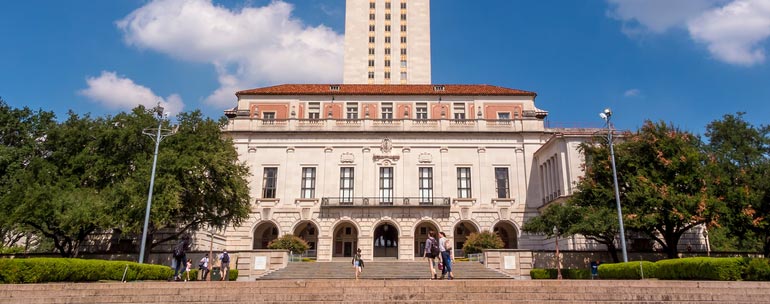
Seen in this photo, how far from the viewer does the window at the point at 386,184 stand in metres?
43.3

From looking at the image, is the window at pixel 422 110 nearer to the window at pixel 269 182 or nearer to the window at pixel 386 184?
the window at pixel 386 184

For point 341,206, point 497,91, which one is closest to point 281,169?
point 341,206

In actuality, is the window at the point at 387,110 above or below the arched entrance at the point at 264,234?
above

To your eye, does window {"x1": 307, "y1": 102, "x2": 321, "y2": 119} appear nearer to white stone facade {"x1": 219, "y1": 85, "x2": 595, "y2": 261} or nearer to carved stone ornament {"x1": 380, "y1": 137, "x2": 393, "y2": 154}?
white stone facade {"x1": 219, "y1": 85, "x2": 595, "y2": 261}

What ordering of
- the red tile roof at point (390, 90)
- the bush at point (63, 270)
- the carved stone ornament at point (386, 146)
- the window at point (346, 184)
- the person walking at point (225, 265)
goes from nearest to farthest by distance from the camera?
the bush at point (63, 270), the person walking at point (225, 265), the window at point (346, 184), the carved stone ornament at point (386, 146), the red tile roof at point (390, 90)

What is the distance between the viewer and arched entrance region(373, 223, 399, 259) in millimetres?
44000

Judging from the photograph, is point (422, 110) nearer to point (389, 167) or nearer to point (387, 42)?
point (389, 167)

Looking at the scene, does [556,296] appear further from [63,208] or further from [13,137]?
[13,137]

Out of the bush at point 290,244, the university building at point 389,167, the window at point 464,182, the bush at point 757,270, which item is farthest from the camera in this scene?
the window at point 464,182

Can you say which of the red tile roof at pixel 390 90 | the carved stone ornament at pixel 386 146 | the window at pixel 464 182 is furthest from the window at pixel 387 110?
the window at pixel 464 182

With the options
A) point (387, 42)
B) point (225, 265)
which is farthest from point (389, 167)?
point (387, 42)

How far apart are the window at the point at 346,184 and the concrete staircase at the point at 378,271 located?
1088 centimetres

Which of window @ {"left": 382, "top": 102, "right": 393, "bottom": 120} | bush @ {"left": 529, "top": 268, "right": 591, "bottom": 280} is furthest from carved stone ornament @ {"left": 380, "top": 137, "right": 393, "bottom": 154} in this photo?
bush @ {"left": 529, "top": 268, "right": 591, "bottom": 280}

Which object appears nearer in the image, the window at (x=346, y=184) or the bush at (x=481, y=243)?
the bush at (x=481, y=243)
